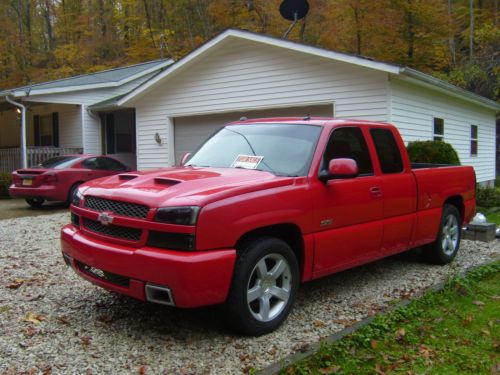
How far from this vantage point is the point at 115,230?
3875 mm

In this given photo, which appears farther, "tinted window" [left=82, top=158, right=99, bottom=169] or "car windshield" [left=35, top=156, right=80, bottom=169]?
"tinted window" [left=82, top=158, right=99, bottom=169]

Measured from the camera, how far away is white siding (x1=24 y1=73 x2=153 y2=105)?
1711cm

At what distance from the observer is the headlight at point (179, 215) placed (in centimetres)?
350

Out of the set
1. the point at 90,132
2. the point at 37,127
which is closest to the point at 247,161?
the point at 90,132

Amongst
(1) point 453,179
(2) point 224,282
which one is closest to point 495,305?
(1) point 453,179

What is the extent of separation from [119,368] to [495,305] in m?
3.65

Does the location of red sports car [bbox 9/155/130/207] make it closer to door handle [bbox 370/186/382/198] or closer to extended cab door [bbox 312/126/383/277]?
extended cab door [bbox 312/126/383/277]

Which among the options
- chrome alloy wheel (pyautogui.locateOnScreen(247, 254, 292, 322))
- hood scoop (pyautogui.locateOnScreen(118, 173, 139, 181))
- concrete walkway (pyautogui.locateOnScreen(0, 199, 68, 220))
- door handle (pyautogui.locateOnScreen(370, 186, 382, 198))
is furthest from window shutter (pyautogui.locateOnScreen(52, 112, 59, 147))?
chrome alloy wheel (pyautogui.locateOnScreen(247, 254, 292, 322))

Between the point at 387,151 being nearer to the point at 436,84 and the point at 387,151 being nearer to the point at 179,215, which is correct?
the point at 179,215

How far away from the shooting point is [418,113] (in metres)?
11.9

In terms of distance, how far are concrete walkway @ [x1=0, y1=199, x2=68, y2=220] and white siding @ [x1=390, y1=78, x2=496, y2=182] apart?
8.70 m

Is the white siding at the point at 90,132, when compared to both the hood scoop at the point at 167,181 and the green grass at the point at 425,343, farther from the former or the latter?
the green grass at the point at 425,343

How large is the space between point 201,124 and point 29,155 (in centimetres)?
698

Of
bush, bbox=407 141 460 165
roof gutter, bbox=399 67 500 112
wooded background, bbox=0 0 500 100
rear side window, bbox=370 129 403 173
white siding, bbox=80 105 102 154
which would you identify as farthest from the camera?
wooded background, bbox=0 0 500 100
